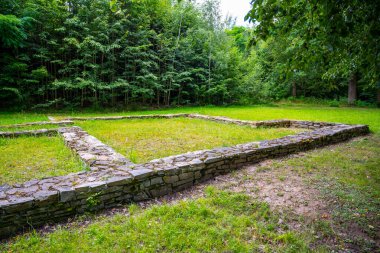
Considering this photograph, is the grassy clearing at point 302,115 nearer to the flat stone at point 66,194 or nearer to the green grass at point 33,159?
the green grass at point 33,159

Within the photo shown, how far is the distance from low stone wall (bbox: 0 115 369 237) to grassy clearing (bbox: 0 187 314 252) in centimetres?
22

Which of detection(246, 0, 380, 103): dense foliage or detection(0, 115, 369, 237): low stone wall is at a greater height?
detection(246, 0, 380, 103): dense foliage

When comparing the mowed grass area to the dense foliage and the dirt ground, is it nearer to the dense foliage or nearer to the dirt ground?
the dirt ground

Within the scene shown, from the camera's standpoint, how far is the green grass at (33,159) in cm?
352

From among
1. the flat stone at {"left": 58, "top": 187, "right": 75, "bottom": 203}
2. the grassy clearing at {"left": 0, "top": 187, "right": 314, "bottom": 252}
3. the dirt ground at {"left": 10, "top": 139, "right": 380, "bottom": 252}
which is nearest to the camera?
the grassy clearing at {"left": 0, "top": 187, "right": 314, "bottom": 252}

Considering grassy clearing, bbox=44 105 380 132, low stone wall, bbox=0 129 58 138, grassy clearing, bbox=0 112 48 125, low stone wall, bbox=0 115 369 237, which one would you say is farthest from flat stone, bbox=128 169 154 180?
grassy clearing, bbox=44 105 380 132

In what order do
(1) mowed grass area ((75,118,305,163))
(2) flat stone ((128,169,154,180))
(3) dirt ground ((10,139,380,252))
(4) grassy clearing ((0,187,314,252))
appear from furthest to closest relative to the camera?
(1) mowed grass area ((75,118,305,163)) < (2) flat stone ((128,169,154,180)) < (3) dirt ground ((10,139,380,252)) < (4) grassy clearing ((0,187,314,252))

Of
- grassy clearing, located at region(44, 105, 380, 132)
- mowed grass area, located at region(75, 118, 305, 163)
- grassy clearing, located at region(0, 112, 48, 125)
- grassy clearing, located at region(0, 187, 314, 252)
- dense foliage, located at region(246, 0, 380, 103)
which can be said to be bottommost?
grassy clearing, located at region(0, 187, 314, 252)

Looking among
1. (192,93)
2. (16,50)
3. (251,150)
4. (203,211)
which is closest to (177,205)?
(203,211)

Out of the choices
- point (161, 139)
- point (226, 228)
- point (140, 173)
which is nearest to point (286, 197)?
point (226, 228)

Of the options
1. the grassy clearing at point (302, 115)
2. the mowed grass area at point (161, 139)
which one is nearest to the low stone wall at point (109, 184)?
the mowed grass area at point (161, 139)

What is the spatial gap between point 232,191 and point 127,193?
1.45 meters

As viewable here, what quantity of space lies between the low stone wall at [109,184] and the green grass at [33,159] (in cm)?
33

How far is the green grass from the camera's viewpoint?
352 centimetres
